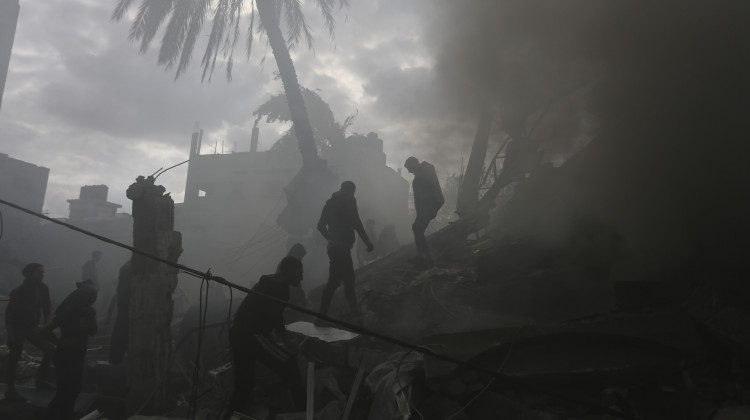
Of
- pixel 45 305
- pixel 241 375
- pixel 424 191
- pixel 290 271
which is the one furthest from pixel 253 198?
pixel 241 375

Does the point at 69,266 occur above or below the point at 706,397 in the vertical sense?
above

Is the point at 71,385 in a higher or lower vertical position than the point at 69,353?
lower

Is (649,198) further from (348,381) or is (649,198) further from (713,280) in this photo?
(348,381)

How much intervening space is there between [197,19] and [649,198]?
37.4ft

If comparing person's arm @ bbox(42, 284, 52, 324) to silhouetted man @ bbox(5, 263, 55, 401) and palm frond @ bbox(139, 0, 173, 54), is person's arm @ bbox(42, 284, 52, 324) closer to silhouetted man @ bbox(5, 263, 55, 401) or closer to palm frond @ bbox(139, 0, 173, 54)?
silhouetted man @ bbox(5, 263, 55, 401)

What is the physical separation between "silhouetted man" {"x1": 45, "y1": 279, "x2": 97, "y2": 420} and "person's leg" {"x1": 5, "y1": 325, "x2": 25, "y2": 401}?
42.9 inches

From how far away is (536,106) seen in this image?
857cm

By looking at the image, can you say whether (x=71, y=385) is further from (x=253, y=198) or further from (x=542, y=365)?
(x=253, y=198)

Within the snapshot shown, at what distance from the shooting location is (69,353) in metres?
4.72

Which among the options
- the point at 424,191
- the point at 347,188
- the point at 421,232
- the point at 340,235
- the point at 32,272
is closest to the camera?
the point at 340,235

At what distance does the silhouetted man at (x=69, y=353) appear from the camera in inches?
184

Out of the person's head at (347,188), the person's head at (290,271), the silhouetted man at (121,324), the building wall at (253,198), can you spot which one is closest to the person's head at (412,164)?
the person's head at (347,188)

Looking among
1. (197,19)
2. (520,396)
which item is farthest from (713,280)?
(197,19)

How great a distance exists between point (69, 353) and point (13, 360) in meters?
1.43
